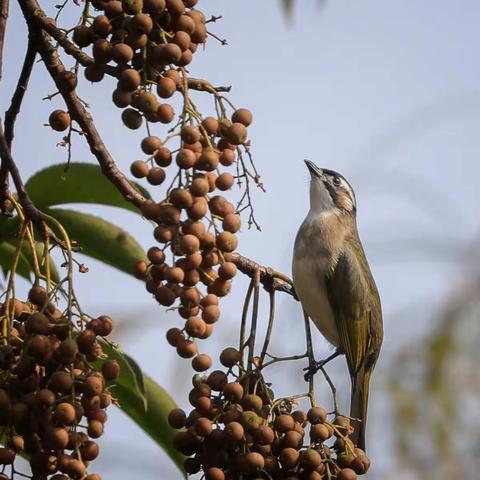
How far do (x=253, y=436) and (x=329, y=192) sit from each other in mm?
4393

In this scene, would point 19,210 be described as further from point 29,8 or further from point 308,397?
point 308,397

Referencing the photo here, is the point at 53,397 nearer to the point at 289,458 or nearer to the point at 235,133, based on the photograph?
the point at 289,458

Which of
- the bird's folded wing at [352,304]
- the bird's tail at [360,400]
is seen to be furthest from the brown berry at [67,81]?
the bird's folded wing at [352,304]

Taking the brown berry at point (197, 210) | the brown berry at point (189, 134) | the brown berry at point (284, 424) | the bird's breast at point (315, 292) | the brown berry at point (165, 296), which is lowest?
the brown berry at point (284, 424)

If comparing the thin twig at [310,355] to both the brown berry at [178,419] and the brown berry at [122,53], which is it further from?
the brown berry at [122,53]

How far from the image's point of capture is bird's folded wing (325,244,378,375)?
5.68 meters

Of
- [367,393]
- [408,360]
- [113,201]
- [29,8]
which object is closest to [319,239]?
[367,393]

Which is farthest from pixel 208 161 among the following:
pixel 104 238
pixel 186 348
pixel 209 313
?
pixel 104 238

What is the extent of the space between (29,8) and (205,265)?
104 cm

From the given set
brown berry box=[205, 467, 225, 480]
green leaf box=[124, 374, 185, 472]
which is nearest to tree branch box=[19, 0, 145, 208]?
brown berry box=[205, 467, 225, 480]

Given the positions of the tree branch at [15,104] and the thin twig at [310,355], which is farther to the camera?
the tree branch at [15,104]

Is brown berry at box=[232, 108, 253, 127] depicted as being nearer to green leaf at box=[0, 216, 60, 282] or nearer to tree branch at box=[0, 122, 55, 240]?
tree branch at box=[0, 122, 55, 240]

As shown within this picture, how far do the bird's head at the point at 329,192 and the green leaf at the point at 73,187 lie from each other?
3.03m

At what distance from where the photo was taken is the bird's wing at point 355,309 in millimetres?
5699
